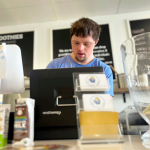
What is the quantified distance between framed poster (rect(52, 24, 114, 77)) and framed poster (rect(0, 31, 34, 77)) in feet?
1.14

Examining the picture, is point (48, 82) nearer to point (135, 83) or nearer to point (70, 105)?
point (70, 105)

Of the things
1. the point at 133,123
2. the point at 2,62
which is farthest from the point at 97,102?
the point at 133,123

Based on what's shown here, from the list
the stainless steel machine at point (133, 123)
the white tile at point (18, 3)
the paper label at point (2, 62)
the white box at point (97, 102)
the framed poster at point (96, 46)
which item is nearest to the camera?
the white box at point (97, 102)

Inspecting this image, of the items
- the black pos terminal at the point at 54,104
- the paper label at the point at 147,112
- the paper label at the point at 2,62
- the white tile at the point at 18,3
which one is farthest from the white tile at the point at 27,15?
the paper label at the point at 147,112

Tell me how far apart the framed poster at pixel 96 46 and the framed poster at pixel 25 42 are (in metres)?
0.35

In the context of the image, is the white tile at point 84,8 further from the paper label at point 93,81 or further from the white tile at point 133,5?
the paper label at point 93,81

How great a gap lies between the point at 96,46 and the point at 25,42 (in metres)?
1.05

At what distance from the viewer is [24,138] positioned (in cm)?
51

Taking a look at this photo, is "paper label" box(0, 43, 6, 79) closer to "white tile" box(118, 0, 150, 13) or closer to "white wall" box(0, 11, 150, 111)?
"white wall" box(0, 11, 150, 111)

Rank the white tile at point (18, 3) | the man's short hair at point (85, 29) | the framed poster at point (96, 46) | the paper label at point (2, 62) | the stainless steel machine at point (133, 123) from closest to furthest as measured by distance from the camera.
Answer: the paper label at point (2, 62), the man's short hair at point (85, 29), the stainless steel machine at point (133, 123), the white tile at point (18, 3), the framed poster at point (96, 46)

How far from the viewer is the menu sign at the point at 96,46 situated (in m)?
2.21

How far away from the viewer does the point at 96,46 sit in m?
2.24

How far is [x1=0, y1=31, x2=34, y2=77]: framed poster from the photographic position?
7.51 ft

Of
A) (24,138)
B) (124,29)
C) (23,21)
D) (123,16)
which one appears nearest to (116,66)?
(124,29)
